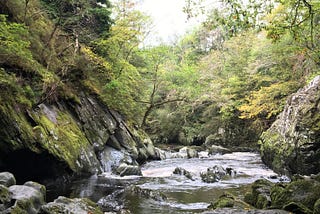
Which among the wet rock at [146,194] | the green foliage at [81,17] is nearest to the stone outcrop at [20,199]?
the wet rock at [146,194]

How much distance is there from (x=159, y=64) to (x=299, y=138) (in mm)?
14187

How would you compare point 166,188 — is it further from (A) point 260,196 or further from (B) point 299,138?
(B) point 299,138

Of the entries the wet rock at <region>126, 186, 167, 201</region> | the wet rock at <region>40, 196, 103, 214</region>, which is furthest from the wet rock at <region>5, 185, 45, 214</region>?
the wet rock at <region>126, 186, 167, 201</region>

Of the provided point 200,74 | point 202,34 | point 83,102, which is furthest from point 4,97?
point 202,34

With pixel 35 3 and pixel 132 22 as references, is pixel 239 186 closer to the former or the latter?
pixel 35 3

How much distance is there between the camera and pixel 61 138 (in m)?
10.2

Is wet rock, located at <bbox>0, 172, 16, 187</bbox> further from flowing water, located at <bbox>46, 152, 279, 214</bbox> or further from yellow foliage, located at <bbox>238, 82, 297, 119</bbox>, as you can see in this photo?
yellow foliage, located at <bbox>238, 82, 297, 119</bbox>

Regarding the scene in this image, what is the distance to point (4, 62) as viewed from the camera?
9.22 meters

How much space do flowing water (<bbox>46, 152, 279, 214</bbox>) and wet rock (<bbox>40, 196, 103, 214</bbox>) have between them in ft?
4.24

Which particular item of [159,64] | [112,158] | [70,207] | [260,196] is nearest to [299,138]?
[260,196]

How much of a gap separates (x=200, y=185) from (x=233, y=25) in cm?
600

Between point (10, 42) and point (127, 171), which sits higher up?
point (10, 42)

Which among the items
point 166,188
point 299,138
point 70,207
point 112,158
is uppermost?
point 299,138

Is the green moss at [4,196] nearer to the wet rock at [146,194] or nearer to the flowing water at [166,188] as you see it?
the flowing water at [166,188]
